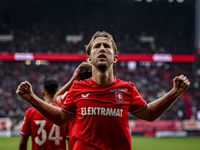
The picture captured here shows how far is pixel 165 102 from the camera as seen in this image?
231cm

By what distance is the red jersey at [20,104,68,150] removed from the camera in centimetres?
365

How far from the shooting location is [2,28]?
32031 millimetres

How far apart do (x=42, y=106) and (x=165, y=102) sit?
3.77 feet

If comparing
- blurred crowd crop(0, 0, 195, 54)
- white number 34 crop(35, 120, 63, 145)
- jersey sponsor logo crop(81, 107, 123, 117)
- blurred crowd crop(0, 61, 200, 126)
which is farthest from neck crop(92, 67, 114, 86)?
blurred crowd crop(0, 0, 195, 54)

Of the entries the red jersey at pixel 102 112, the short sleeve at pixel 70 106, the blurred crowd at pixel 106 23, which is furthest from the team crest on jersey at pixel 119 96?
the blurred crowd at pixel 106 23

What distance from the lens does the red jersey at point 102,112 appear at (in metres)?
2.13

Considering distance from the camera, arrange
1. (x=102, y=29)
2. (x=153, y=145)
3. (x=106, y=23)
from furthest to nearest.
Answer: (x=106, y=23) < (x=102, y=29) < (x=153, y=145)

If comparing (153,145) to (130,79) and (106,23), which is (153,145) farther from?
(106,23)

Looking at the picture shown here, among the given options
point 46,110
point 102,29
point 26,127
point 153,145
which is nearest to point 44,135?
point 26,127

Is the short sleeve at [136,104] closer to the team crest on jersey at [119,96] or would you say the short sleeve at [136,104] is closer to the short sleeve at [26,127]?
the team crest on jersey at [119,96]

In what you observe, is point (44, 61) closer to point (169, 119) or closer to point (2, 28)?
point (2, 28)

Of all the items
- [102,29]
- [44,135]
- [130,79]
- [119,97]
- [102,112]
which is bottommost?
[44,135]

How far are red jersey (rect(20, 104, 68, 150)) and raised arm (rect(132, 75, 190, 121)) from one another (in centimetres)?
179

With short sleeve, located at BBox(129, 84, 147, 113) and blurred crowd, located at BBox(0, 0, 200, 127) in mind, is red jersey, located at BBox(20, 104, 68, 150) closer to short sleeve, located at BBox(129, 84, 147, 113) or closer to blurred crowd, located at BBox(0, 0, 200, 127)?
short sleeve, located at BBox(129, 84, 147, 113)
